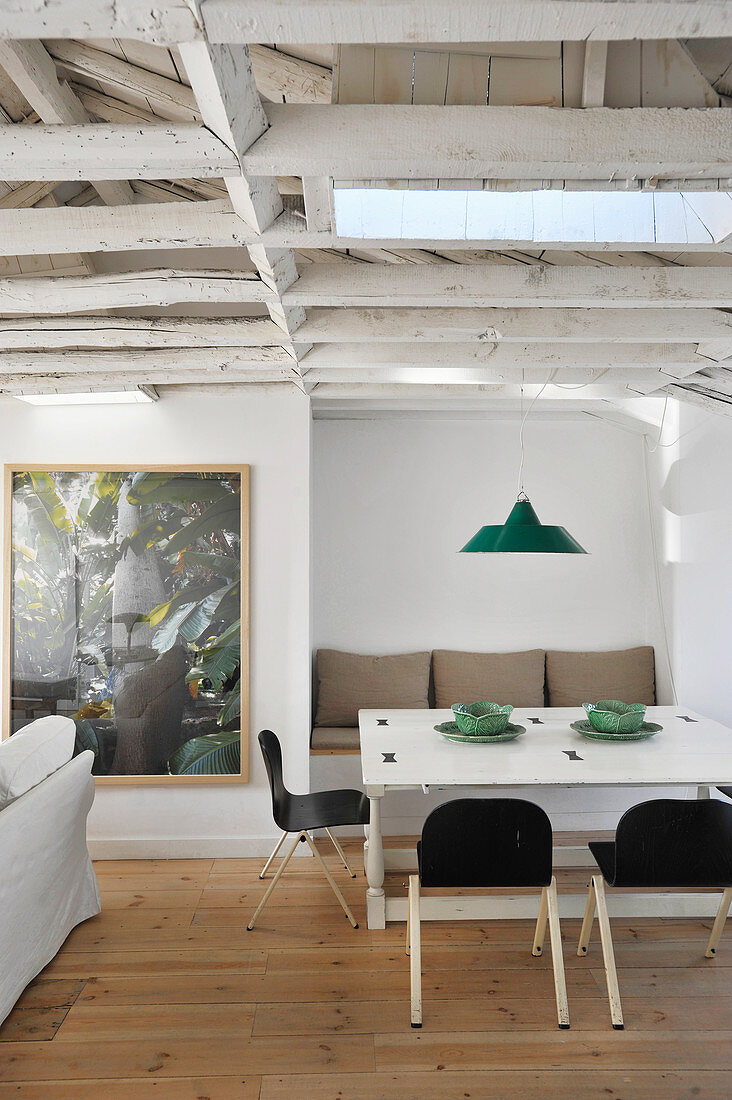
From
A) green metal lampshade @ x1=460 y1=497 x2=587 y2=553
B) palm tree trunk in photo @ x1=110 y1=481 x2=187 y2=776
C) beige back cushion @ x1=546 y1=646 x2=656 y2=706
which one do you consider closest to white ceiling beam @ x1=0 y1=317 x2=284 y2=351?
green metal lampshade @ x1=460 y1=497 x2=587 y2=553

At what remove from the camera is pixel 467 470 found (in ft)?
17.1

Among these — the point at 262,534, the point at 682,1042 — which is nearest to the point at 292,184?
the point at 262,534

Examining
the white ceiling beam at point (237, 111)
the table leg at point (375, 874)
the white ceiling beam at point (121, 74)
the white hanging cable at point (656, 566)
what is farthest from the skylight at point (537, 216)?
the white hanging cable at point (656, 566)

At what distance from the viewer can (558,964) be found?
275 centimetres

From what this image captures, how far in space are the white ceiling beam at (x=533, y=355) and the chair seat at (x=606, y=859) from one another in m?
1.95

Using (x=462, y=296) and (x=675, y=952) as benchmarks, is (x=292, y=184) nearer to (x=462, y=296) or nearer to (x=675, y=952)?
(x=462, y=296)

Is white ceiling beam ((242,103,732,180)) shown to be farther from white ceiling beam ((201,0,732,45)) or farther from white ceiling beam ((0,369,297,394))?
white ceiling beam ((0,369,297,394))

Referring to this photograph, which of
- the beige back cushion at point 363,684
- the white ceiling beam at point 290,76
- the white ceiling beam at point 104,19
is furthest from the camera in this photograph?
the beige back cushion at point 363,684

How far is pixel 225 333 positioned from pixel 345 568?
2.38 m

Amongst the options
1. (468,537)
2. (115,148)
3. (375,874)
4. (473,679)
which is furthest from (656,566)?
(115,148)

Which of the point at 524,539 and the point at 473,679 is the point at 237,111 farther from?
the point at 473,679

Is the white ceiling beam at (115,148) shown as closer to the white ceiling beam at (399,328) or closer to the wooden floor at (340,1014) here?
the white ceiling beam at (399,328)

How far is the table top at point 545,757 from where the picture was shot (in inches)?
115

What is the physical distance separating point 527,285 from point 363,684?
119 inches
